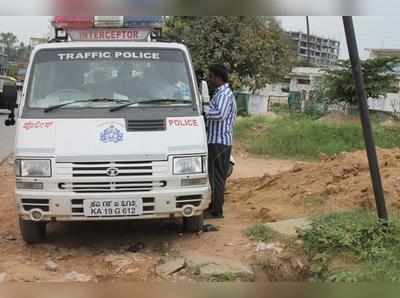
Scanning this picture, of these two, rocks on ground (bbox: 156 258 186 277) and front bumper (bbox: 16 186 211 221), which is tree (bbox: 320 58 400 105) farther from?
rocks on ground (bbox: 156 258 186 277)

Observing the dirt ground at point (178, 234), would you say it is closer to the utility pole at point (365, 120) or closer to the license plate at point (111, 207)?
the license plate at point (111, 207)

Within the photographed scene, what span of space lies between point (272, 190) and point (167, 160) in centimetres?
366

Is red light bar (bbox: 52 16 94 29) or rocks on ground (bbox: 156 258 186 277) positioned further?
rocks on ground (bbox: 156 258 186 277)

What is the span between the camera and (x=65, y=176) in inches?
201

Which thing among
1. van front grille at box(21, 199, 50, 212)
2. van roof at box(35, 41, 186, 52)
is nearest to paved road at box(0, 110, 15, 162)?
van roof at box(35, 41, 186, 52)

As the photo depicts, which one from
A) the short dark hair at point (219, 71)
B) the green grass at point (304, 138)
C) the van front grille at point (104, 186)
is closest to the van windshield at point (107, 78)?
the short dark hair at point (219, 71)

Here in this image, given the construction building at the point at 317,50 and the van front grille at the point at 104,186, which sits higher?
the construction building at the point at 317,50

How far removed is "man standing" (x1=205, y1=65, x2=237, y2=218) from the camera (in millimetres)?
6340

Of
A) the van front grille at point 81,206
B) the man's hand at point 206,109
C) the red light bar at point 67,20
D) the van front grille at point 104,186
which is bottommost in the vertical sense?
the van front grille at point 81,206

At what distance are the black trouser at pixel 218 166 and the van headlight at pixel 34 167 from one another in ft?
6.69

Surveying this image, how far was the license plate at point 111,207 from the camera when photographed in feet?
16.8

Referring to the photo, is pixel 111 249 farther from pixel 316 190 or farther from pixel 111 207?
pixel 316 190

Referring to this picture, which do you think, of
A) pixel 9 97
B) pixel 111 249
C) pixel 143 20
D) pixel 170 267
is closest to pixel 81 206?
pixel 111 249

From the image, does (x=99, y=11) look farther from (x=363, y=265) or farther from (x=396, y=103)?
(x=396, y=103)
